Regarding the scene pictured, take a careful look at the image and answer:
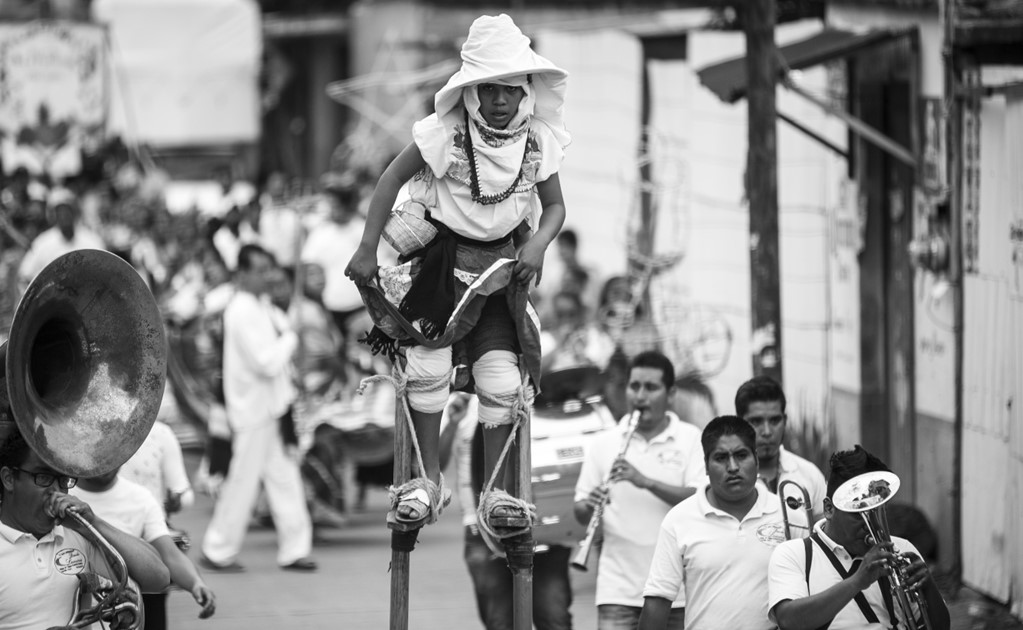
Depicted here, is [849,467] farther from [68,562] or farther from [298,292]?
[298,292]

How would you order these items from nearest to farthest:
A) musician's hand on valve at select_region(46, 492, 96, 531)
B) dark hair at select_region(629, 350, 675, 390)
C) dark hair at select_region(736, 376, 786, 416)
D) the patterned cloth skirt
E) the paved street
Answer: musician's hand on valve at select_region(46, 492, 96, 531), the patterned cloth skirt, dark hair at select_region(736, 376, 786, 416), dark hair at select_region(629, 350, 675, 390), the paved street

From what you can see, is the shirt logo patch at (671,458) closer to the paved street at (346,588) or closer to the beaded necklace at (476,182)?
the beaded necklace at (476,182)

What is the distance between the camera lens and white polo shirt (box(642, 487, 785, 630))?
21.5ft

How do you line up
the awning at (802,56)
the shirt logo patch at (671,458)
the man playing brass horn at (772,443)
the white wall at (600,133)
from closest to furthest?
1. the man playing brass horn at (772,443)
2. the shirt logo patch at (671,458)
3. the awning at (802,56)
4. the white wall at (600,133)

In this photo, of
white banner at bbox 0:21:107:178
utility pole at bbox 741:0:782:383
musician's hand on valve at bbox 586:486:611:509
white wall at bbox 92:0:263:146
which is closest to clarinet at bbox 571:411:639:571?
musician's hand on valve at bbox 586:486:611:509

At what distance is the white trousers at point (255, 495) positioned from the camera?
39.2 feet

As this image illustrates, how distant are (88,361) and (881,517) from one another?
2742 mm

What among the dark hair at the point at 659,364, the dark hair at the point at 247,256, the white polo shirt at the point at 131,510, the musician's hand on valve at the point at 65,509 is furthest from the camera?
the dark hair at the point at 247,256

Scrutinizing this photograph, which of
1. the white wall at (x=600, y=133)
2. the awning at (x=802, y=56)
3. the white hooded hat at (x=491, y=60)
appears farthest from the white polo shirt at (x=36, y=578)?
the white wall at (x=600, y=133)

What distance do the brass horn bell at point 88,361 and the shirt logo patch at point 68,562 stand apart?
30 centimetres

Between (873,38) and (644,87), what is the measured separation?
6.16 metres

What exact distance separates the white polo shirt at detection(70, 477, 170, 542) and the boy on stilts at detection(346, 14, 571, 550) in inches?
42.9

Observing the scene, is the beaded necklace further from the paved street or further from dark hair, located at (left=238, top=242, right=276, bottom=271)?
dark hair, located at (left=238, top=242, right=276, bottom=271)

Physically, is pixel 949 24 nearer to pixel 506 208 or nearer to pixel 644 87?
pixel 506 208
